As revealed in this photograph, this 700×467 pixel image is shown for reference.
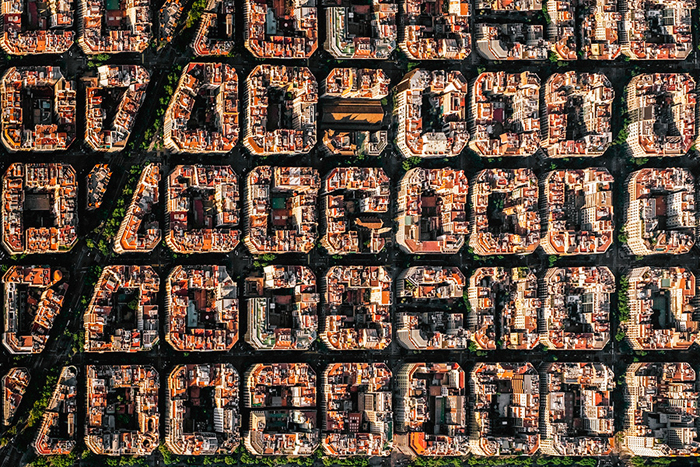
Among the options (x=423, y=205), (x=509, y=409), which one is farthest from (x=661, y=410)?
(x=423, y=205)

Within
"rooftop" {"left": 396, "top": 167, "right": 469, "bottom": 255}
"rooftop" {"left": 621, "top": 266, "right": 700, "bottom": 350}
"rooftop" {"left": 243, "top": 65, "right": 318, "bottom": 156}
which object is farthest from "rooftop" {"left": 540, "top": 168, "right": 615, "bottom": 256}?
"rooftop" {"left": 243, "top": 65, "right": 318, "bottom": 156}

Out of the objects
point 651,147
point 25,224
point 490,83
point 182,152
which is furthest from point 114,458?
point 651,147

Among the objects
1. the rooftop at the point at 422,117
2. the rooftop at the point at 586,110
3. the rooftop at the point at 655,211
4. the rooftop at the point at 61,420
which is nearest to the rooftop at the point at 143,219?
the rooftop at the point at 61,420

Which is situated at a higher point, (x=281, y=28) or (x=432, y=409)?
(x=281, y=28)

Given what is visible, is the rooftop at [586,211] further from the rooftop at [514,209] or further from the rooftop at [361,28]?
the rooftop at [361,28]

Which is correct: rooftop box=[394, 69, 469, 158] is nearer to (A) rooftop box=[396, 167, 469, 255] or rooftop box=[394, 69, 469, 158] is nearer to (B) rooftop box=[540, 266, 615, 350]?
(A) rooftop box=[396, 167, 469, 255]

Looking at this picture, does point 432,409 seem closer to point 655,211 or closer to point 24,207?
point 655,211

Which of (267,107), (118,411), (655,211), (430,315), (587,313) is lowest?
(118,411)

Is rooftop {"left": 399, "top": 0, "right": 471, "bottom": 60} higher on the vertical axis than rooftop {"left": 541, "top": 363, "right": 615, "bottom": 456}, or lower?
higher

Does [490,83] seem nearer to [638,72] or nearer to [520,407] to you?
[638,72]

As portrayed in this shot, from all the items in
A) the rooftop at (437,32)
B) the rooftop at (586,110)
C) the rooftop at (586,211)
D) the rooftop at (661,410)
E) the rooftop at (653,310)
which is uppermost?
the rooftop at (437,32)

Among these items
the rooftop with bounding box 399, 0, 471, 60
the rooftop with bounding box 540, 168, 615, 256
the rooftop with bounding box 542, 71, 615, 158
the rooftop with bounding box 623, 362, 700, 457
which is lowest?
the rooftop with bounding box 623, 362, 700, 457
